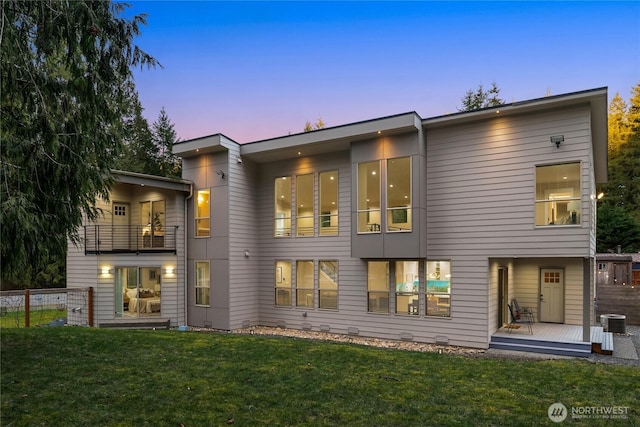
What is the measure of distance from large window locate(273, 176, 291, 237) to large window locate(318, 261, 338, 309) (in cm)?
176

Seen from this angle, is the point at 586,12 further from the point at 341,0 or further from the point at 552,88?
the point at 552,88

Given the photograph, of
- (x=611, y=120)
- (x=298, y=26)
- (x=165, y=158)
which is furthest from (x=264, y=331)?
(x=611, y=120)

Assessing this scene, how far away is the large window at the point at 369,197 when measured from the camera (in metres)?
10.5

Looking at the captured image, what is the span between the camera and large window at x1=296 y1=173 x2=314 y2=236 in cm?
1234

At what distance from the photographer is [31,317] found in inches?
540

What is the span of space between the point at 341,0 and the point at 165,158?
19.7 metres

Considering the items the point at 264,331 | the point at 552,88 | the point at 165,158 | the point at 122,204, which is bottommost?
the point at 264,331

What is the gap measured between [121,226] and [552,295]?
566 inches

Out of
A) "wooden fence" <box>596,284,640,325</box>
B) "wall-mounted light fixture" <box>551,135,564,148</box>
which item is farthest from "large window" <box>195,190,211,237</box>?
"wooden fence" <box>596,284,640,325</box>

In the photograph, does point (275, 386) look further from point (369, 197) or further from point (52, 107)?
point (369, 197)

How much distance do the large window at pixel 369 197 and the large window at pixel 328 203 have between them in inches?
49.1

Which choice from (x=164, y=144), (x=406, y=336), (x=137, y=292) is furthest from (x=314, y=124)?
(x=406, y=336)

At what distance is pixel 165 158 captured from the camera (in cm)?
2681

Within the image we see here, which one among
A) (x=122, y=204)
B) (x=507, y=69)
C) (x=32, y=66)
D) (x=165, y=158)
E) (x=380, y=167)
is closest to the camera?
(x=32, y=66)
